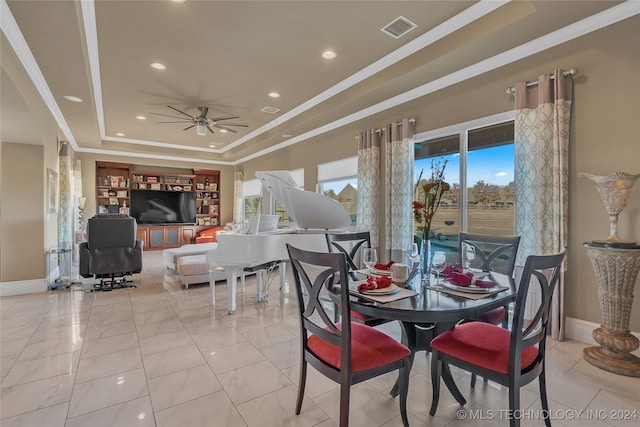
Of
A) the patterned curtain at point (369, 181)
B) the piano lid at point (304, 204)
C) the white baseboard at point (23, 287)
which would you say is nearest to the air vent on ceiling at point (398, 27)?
the patterned curtain at point (369, 181)

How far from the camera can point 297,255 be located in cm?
161

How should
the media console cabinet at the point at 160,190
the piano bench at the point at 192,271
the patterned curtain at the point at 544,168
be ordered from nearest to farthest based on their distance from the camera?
the patterned curtain at the point at 544,168 → the piano bench at the point at 192,271 → the media console cabinet at the point at 160,190

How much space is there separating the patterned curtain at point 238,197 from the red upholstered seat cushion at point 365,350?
27.2ft

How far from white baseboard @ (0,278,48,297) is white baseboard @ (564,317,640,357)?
6565 millimetres

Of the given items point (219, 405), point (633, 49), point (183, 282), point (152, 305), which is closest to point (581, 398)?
point (219, 405)

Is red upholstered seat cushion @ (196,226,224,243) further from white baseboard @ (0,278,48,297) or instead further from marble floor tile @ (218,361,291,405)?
marble floor tile @ (218,361,291,405)

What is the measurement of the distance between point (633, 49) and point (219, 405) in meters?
4.10

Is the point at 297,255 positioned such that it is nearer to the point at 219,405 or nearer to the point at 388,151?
the point at 219,405

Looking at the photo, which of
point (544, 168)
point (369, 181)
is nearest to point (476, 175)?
point (544, 168)

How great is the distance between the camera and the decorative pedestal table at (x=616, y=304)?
7.24 ft

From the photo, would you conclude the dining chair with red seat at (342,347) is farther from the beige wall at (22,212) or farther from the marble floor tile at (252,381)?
the beige wall at (22,212)

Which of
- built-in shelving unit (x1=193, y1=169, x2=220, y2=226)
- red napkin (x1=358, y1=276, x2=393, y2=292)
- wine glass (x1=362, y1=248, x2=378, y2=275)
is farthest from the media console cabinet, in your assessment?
red napkin (x1=358, y1=276, x2=393, y2=292)

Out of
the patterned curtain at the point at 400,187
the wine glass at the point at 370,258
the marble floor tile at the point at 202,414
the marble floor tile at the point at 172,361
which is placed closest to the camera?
the marble floor tile at the point at 202,414

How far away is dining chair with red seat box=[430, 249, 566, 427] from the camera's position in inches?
54.7
